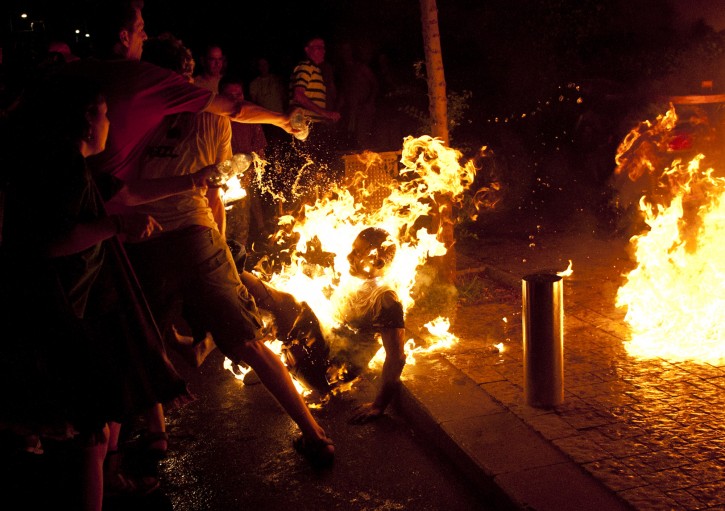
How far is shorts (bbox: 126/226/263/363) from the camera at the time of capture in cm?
441

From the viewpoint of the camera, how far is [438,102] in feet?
24.2

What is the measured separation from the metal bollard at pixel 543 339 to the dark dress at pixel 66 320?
7.25 feet

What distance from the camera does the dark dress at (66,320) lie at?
345cm

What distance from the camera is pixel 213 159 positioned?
4.71m

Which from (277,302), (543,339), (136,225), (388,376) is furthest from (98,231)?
(543,339)

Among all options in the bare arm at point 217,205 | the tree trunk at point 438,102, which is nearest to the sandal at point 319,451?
the bare arm at point 217,205

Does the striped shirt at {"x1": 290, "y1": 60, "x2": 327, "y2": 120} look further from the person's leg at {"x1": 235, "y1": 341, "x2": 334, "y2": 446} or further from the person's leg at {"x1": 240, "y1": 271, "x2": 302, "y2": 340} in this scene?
the person's leg at {"x1": 235, "y1": 341, "x2": 334, "y2": 446}

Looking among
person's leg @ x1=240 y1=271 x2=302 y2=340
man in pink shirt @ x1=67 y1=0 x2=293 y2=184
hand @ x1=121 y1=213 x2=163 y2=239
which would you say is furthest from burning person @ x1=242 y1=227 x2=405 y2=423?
hand @ x1=121 y1=213 x2=163 y2=239

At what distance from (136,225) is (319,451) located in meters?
1.76

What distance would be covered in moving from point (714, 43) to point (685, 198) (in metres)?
6.76

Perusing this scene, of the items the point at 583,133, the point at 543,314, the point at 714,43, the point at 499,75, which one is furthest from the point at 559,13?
the point at 543,314

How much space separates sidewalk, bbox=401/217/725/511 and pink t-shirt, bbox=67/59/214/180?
237cm

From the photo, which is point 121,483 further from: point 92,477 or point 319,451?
point 319,451

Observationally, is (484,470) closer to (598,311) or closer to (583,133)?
(598,311)
